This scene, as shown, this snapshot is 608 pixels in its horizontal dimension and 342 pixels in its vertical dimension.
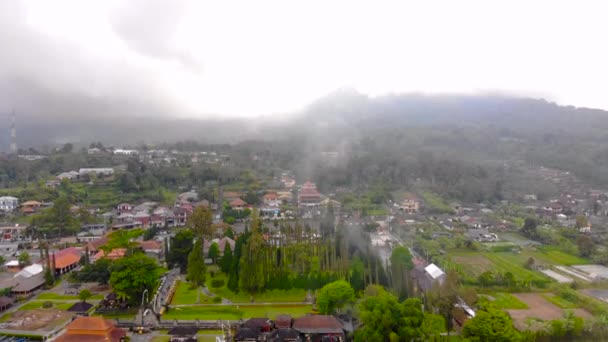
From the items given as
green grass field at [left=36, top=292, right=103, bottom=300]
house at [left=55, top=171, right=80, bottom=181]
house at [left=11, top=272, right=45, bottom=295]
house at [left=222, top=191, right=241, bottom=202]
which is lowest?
green grass field at [left=36, top=292, right=103, bottom=300]

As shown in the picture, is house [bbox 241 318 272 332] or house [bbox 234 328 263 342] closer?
house [bbox 234 328 263 342]

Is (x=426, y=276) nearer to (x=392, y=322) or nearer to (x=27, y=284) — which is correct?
(x=392, y=322)

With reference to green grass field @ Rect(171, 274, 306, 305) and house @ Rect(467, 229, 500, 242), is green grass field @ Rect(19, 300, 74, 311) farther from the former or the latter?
house @ Rect(467, 229, 500, 242)

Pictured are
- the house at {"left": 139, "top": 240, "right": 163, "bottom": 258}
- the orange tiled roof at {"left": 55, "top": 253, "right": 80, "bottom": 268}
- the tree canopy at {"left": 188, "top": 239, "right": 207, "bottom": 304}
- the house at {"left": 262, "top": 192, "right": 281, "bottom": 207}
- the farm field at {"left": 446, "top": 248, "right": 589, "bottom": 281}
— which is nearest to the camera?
the tree canopy at {"left": 188, "top": 239, "right": 207, "bottom": 304}

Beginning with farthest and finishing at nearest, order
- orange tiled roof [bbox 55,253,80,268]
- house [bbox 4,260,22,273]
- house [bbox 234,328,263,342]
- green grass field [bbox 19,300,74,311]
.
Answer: house [bbox 4,260,22,273], orange tiled roof [bbox 55,253,80,268], green grass field [bbox 19,300,74,311], house [bbox 234,328,263,342]

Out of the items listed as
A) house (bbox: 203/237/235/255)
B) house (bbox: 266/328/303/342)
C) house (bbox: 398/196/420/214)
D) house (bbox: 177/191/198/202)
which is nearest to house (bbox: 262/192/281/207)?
house (bbox: 177/191/198/202)

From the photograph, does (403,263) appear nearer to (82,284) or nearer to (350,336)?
(350,336)

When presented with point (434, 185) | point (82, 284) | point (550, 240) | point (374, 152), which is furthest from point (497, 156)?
point (82, 284)
